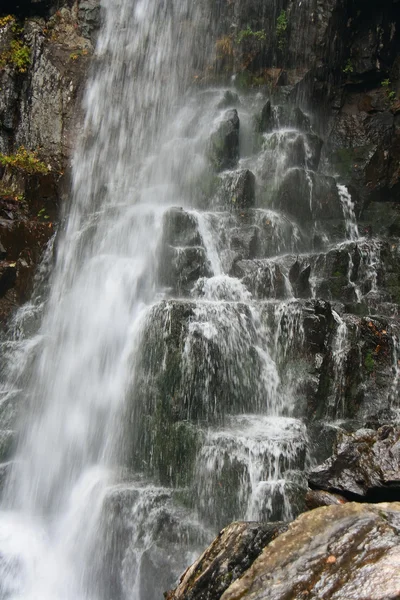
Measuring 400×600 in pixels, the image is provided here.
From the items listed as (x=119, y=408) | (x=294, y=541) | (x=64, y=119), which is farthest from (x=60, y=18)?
(x=294, y=541)

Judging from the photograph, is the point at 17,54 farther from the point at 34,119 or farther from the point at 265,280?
the point at 265,280

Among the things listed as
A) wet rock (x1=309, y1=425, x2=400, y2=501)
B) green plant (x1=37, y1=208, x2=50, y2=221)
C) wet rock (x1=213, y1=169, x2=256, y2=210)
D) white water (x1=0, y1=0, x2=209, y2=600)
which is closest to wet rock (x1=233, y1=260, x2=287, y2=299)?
white water (x1=0, y1=0, x2=209, y2=600)

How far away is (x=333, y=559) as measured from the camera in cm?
339

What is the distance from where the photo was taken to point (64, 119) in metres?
18.8

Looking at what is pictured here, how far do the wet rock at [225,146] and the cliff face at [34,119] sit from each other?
5.20 meters

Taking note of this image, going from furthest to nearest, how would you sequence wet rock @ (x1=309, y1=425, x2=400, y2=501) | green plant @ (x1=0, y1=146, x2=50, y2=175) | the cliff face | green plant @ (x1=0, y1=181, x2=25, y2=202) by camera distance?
green plant @ (x1=0, y1=146, x2=50, y2=175)
green plant @ (x1=0, y1=181, x2=25, y2=202)
the cliff face
wet rock @ (x1=309, y1=425, x2=400, y2=501)

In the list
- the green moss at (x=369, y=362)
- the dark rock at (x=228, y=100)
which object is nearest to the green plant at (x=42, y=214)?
the dark rock at (x=228, y=100)

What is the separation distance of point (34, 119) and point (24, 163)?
256 centimetres

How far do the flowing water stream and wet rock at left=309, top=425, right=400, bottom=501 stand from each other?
211 cm

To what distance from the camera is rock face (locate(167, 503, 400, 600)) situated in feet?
10.1

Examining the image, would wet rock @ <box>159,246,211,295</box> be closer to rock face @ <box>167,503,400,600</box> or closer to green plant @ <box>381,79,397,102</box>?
rock face @ <box>167,503,400,600</box>

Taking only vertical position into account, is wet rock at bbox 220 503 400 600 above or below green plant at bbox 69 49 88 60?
below

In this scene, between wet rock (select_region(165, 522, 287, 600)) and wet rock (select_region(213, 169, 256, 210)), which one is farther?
wet rock (select_region(213, 169, 256, 210))

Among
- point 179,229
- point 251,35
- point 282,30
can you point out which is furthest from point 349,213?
point 251,35
